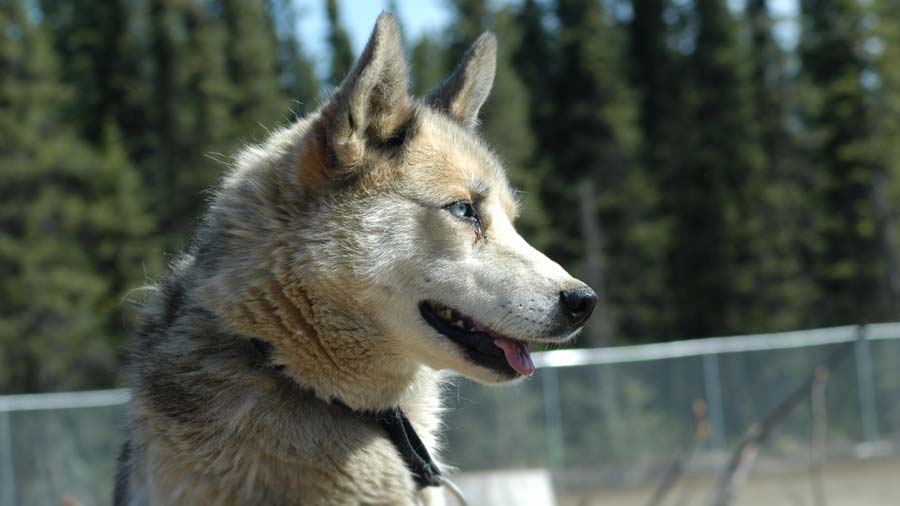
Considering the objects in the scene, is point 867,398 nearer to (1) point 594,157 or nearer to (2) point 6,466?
(2) point 6,466

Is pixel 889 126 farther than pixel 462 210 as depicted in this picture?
Yes

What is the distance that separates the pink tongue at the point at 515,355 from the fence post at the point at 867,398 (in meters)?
15.8

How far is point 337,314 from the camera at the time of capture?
3857mm

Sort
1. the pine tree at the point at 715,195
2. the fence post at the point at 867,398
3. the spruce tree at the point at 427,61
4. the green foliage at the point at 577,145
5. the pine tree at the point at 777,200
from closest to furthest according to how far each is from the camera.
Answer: the fence post at the point at 867,398, the green foliage at the point at 577,145, the spruce tree at the point at 427,61, the pine tree at the point at 777,200, the pine tree at the point at 715,195

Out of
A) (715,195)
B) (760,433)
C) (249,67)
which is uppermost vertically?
(760,433)

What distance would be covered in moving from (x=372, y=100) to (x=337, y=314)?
0.85m

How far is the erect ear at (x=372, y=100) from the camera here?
3881 mm

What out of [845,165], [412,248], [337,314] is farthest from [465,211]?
[845,165]

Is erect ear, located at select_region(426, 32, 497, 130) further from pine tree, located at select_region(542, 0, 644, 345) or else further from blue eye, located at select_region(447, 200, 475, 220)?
pine tree, located at select_region(542, 0, 644, 345)

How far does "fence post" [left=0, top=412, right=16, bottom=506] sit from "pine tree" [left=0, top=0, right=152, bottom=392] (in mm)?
12781

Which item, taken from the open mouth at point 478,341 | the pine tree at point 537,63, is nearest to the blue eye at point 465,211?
the open mouth at point 478,341

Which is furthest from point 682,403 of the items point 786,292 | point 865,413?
point 786,292

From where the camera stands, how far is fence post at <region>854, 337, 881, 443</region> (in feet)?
60.2

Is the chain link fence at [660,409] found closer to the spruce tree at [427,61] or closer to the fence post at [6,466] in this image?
the fence post at [6,466]
